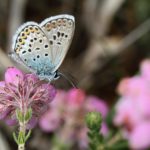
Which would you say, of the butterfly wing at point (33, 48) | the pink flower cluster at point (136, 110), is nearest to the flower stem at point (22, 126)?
the butterfly wing at point (33, 48)

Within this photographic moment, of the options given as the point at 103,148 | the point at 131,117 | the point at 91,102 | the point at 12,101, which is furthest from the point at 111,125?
the point at 12,101

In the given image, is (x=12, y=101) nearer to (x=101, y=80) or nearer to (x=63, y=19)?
(x=63, y=19)

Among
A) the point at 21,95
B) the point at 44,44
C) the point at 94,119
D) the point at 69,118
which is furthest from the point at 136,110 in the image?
the point at 21,95

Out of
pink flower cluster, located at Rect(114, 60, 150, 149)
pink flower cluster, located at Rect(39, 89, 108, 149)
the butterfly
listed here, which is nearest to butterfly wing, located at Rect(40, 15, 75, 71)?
the butterfly

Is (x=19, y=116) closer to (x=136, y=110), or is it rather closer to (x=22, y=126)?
(x=22, y=126)

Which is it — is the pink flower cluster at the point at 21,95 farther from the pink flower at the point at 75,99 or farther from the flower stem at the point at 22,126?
the pink flower at the point at 75,99

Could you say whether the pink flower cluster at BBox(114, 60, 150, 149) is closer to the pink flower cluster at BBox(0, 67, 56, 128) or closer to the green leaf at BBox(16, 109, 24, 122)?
the pink flower cluster at BBox(0, 67, 56, 128)
